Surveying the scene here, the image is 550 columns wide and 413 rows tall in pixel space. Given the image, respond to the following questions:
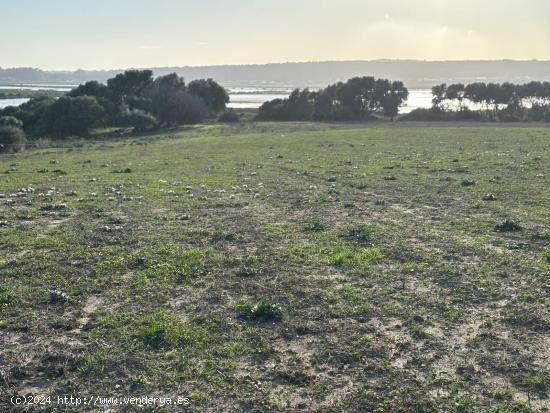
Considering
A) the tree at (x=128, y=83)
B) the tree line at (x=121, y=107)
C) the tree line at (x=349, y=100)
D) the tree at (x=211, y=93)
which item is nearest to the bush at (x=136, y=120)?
the tree line at (x=121, y=107)

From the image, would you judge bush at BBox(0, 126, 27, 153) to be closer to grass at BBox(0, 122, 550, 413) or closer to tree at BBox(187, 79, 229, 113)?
grass at BBox(0, 122, 550, 413)

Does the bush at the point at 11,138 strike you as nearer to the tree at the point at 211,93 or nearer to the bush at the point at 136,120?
the bush at the point at 136,120

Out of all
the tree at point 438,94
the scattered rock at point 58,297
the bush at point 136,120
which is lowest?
the scattered rock at point 58,297

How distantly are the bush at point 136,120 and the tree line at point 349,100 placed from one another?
33840 millimetres

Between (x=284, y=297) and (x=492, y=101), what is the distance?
124 metres

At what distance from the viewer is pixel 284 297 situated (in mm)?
12109

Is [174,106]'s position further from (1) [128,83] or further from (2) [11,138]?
(2) [11,138]

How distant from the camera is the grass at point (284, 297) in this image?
8484 millimetres

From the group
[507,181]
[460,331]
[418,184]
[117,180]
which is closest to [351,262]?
[460,331]

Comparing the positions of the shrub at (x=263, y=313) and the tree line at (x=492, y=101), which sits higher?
the tree line at (x=492, y=101)

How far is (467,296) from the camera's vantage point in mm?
11969

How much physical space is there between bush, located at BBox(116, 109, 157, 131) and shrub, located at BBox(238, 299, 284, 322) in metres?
88.0

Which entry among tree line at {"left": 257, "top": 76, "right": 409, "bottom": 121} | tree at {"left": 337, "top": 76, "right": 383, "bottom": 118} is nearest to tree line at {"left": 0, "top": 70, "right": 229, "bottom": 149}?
tree line at {"left": 257, "top": 76, "right": 409, "bottom": 121}

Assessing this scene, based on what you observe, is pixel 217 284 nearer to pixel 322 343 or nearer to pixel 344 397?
pixel 322 343
